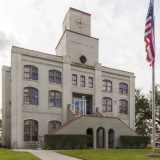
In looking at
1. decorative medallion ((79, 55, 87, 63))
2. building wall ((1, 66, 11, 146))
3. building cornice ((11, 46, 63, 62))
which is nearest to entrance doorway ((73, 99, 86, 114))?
decorative medallion ((79, 55, 87, 63))

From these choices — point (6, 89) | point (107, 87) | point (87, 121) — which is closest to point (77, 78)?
point (107, 87)

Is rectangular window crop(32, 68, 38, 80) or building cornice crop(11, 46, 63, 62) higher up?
building cornice crop(11, 46, 63, 62)

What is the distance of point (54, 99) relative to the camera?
30375 millimetres

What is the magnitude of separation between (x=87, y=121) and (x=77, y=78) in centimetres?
852

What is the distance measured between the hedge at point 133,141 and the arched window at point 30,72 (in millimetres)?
14382

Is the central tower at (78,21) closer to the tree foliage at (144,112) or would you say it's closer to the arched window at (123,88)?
the arched window at (123,88)

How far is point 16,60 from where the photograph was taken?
91.4ft

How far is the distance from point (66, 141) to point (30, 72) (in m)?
→ 10.8

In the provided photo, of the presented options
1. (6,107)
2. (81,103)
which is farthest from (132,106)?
(6,107)

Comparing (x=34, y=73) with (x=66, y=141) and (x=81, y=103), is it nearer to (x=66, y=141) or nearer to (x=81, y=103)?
(x=81, y=103)

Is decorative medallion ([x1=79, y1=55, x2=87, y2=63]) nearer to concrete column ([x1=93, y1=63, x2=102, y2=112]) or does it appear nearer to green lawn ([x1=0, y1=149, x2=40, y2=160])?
concrete column ([x1=93, y1=63, x2=102, y2=112])

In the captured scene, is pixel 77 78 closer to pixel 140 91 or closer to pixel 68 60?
pixel 68 60

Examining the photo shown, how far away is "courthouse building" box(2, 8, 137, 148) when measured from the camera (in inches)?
1064

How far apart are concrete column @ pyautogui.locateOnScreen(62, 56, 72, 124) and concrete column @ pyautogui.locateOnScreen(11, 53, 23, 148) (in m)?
6.36
